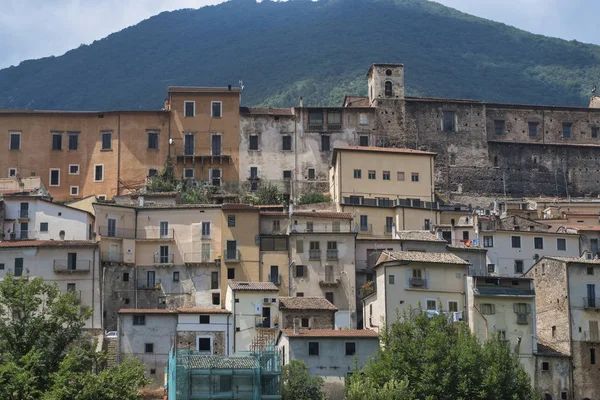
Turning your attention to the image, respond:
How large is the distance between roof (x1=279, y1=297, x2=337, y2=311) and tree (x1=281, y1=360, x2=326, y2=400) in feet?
26.7

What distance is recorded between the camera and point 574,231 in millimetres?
72000

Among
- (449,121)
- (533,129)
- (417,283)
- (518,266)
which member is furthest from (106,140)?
(533,129)

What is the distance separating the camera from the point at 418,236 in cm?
6988

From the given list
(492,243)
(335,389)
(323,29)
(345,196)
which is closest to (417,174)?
(345,196)

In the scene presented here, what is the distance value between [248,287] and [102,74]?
126 meters

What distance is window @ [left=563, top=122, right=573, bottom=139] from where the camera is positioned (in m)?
92.6

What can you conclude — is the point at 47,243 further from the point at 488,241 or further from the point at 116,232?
the point at 488,241

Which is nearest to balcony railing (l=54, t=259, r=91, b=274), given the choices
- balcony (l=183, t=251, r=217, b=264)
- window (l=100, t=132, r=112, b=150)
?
balcony (l=183, t=251, r=217, b=264)

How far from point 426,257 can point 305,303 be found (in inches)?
291

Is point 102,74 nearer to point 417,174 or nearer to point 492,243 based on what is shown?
point 417,174

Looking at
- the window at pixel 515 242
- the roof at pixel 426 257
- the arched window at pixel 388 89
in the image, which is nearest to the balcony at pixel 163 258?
the roof at pixel 426 257

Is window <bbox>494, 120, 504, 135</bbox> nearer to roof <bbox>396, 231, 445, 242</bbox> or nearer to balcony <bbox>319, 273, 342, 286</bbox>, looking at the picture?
roof <bbox>396, 231, 445, 242</bbox>

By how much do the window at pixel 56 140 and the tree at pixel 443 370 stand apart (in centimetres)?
3895

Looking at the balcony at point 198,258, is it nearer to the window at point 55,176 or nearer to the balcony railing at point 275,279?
the balcony railing at point 275,279
